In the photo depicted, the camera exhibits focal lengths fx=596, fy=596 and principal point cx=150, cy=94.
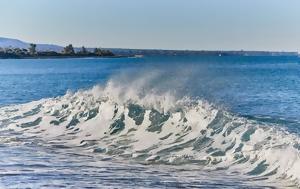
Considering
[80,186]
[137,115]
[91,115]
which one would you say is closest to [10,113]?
[91,115]

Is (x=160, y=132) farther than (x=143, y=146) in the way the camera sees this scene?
Yes

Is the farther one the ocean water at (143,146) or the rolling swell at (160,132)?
the rolling swell at (160,132)

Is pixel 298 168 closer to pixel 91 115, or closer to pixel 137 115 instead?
pixel 137 115

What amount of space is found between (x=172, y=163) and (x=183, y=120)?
20.1 feet

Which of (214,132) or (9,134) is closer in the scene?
(214,132)

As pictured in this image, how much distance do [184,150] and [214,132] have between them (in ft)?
5.93

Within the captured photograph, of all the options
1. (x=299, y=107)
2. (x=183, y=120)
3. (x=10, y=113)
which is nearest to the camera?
(x=183, y=120)

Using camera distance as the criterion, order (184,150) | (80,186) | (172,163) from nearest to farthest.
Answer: (80,186), (172,163), (184,150)

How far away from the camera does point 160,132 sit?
2227cm

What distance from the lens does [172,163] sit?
56.0 feet

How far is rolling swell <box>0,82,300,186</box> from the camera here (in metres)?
16.4

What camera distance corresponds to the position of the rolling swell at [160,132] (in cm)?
1644

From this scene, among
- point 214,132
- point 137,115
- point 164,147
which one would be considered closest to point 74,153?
point 164,147

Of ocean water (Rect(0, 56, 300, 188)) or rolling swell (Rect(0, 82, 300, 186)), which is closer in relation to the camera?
ocean water (Rect(0, 56, 300, 188))
